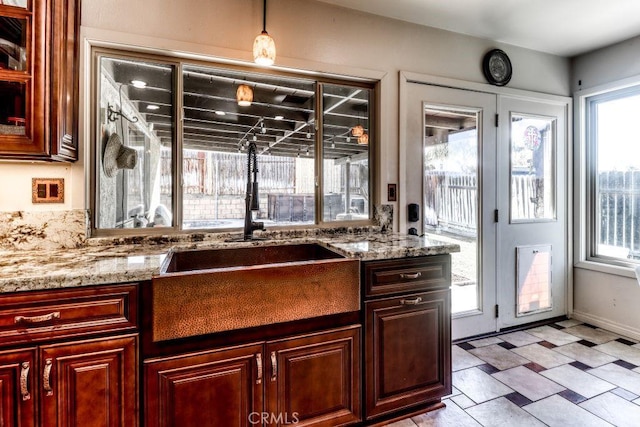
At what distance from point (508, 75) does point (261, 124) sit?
218 cm

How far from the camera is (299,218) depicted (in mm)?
2381

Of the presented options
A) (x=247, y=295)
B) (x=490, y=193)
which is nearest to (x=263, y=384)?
(x=247, y=295)

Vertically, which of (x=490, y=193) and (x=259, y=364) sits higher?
(x=490, y=193)

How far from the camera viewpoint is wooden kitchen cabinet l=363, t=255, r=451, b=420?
1703mm

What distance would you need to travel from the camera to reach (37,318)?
3.87 feet

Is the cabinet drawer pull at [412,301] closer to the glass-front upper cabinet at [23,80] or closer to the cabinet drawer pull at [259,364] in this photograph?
the cabinet drawer pull at [259,364]

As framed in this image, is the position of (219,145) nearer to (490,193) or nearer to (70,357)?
(70,357)

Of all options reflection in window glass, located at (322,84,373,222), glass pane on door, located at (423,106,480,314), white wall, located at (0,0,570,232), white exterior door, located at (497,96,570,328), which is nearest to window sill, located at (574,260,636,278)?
white exterior door, located at (497,96,570,328)

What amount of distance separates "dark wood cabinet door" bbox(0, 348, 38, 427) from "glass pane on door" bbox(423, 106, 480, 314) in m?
2.42

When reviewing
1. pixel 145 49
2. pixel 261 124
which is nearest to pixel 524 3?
pixel 261 124

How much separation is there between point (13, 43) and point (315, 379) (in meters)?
2.02

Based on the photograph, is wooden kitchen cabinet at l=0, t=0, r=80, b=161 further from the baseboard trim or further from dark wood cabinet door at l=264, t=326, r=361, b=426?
the baseboard trim

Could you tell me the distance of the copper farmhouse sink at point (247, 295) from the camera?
51.7 inches

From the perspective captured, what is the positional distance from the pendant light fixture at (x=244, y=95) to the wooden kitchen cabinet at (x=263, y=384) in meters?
1.55
